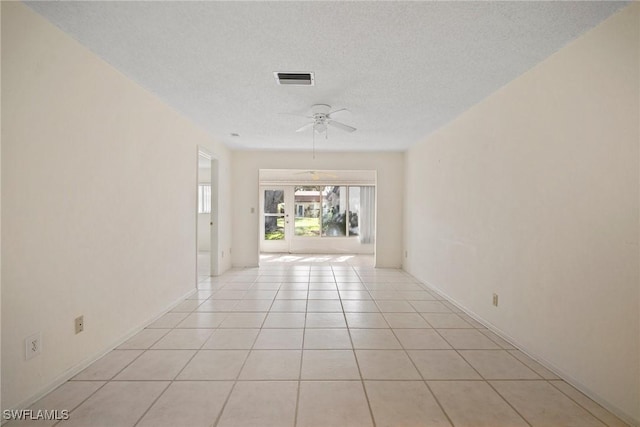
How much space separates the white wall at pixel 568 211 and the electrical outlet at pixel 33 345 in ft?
11.1

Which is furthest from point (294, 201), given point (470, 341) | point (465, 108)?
point (470, 341)

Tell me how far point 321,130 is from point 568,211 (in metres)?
2.42

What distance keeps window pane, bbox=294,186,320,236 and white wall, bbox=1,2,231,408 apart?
5.40m

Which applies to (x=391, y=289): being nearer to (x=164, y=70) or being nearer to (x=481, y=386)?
(x=481, y=386)

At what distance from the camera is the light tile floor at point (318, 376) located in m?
1.66

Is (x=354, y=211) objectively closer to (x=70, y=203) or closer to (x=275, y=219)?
(x=275, y=219)

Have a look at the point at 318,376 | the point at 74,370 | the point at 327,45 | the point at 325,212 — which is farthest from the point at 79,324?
the point at 325,212

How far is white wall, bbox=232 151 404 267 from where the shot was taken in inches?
231

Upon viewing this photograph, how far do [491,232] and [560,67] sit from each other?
1464mm

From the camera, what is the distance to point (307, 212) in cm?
851

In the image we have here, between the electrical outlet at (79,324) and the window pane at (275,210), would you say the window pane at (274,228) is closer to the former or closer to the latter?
the window pane at (275,210)

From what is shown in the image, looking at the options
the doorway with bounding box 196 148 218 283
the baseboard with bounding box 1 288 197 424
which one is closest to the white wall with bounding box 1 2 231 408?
the baseboard with bounding box 1 288 197 424

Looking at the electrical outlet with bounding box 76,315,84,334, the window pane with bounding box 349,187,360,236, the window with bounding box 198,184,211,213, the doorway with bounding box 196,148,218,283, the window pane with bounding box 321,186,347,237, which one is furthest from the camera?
the window with bounding box 198,184,211,213

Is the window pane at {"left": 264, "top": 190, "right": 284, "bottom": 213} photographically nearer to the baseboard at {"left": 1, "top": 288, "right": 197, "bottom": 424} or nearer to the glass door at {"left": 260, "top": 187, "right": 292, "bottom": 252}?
the glass door at {"left": 260, "top": 187, "right": 292, "bottom": 252}
